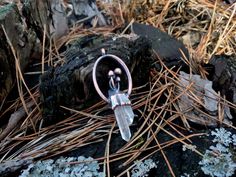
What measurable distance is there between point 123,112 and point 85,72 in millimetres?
245

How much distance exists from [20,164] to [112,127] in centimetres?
39

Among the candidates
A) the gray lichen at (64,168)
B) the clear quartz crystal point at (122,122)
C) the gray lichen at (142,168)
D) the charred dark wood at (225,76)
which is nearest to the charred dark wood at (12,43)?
the gray lichen at (64,168)

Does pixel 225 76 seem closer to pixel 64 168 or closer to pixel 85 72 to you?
pixel 85 72

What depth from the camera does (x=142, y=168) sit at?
127 centimetres

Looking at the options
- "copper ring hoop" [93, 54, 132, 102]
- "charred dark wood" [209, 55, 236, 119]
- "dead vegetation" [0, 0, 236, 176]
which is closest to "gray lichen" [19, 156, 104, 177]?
"dead vegetation" [0, 0, 236, 176]

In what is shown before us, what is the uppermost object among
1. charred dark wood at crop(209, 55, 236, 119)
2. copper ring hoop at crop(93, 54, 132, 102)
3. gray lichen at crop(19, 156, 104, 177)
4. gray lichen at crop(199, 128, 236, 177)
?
copper ring hoop at crop(93, 54, 132, 102)

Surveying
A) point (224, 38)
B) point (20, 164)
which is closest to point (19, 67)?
point (20, 164)

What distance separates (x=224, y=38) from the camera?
2.09 meters

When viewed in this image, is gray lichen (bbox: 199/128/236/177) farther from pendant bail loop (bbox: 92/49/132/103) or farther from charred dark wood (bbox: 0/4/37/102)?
charred dark wood (bbox: 0/4/37/102)

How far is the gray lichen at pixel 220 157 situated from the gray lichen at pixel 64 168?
391mm

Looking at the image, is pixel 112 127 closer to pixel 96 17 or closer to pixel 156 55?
pixel 156 55

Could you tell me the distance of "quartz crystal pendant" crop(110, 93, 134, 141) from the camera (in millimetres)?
1346

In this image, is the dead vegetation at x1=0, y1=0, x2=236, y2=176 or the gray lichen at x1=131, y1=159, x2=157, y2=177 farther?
the dead vegetation at x1=0, y1=0, x2=236, y2=176

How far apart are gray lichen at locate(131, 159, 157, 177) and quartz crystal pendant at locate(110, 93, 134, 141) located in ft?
0.38
